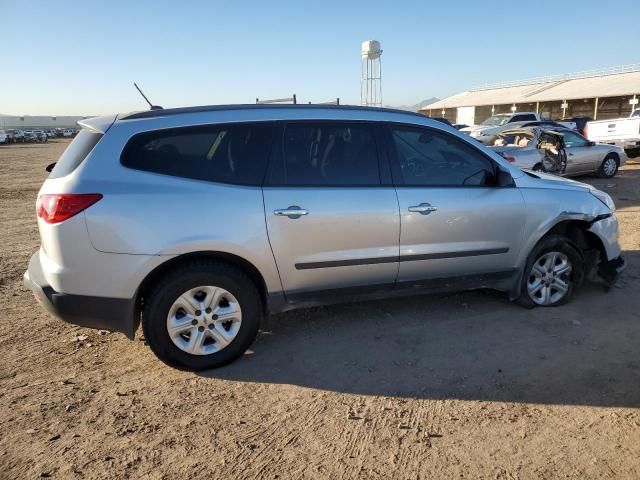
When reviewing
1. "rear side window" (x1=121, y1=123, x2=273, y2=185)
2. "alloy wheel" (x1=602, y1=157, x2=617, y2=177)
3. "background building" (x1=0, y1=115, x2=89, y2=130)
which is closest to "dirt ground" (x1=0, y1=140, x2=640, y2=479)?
"rear side window" (x1=121, y1=123, x2=273, y2=185)

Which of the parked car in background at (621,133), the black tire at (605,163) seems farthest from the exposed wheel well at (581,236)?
the parked car in background at (621,133)

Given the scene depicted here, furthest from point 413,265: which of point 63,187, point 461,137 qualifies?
point 63,187

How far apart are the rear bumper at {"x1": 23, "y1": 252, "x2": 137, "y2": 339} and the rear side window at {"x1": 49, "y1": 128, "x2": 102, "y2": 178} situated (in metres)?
0.75

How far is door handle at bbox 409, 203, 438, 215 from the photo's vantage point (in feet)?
12.4

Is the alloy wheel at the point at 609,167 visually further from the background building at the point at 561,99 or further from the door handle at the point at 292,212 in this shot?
the background building at the point at 561,99

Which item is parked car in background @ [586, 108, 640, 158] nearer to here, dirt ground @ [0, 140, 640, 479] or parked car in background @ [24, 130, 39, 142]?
dirt ground @ [0, 140, 640, 479]

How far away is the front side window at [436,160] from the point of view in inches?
153

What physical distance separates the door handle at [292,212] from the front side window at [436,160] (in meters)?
0.88

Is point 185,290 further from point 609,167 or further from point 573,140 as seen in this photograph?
point 609,167

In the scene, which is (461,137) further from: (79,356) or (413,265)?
(79,356)

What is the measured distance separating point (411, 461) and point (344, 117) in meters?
2.51

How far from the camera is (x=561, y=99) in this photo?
1660 inches

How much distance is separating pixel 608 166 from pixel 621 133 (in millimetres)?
4452

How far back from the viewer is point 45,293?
10.4 ft
